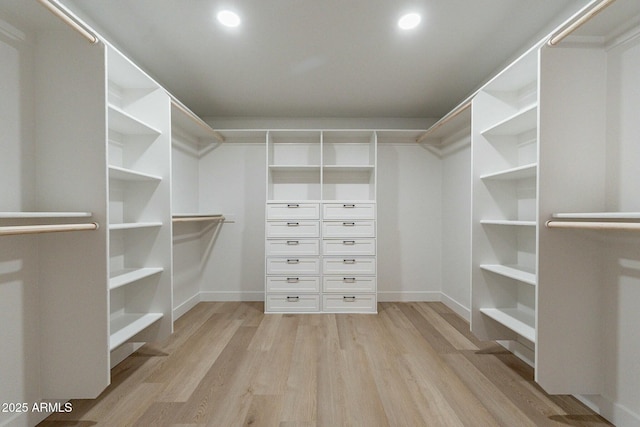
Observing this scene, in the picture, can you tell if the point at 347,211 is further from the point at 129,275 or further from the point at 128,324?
the point at 128,324

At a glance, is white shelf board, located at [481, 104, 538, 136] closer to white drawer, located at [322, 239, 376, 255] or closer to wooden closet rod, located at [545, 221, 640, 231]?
wooden closet rod, located at [545, 221, 640, 231]

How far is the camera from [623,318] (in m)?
1.52

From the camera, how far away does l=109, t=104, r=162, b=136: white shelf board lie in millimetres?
1779

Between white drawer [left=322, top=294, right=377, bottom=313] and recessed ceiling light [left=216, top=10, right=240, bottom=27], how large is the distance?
2675 mm

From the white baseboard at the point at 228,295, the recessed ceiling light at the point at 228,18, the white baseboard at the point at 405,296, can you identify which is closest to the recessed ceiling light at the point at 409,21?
the recessed ceiling light at the point at 228,18

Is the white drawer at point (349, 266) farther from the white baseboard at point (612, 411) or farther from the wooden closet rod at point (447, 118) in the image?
the white baseboard at point (612, 411)

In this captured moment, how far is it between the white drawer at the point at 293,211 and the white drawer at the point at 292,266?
0.48 m

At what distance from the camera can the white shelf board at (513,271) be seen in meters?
1.84

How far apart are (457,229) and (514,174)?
132 cm

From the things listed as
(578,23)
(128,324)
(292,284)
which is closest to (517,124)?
(578,23)

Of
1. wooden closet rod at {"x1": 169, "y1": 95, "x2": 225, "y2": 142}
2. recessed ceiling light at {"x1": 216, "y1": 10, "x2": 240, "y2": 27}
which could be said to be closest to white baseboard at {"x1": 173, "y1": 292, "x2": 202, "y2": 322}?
wooden closet rod at {"x1": 169, "y1": 95, "x2": 225, "y2": 142}

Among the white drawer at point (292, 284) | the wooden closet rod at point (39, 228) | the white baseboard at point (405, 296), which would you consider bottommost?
the white baseboard at point (405, 296)

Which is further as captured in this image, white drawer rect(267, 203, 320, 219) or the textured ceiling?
white drawer rect(267, 203, 320, 219)

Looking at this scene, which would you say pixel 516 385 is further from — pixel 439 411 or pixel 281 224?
pixel 281 224
